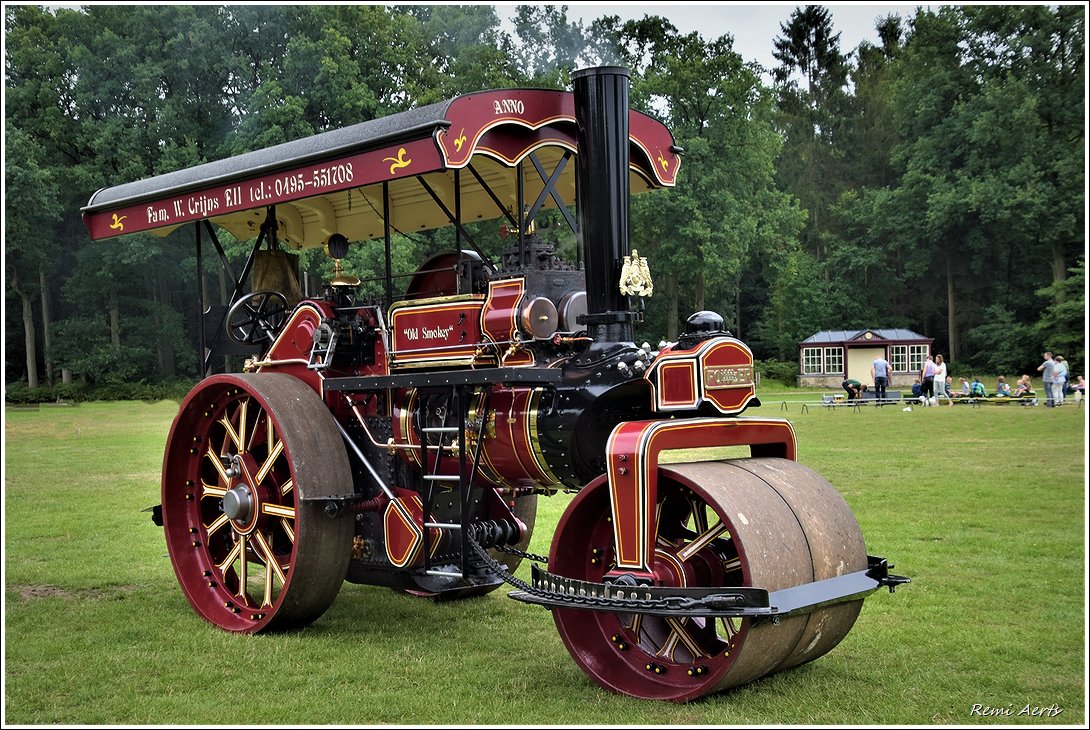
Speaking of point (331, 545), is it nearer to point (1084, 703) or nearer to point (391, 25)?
point (1084, 703)

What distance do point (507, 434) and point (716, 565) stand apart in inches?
50.3

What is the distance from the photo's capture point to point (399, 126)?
5496 millimetres

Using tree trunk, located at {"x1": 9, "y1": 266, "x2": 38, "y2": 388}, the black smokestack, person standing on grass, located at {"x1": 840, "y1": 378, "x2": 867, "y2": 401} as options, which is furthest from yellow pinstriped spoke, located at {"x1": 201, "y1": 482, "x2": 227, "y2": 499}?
tree trunk, located at {"x1": 9, "y1": 266, "x2": 38, "y2": 388}

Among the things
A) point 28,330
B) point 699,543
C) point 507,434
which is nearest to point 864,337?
point 28,330

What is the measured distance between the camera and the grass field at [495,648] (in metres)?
4.62

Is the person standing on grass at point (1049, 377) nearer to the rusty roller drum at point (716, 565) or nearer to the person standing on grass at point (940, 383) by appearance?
the person standing on grass at point (940, 383)

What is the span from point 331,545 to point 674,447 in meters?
2.17

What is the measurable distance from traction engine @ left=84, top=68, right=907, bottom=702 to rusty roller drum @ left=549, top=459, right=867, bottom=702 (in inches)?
0.5

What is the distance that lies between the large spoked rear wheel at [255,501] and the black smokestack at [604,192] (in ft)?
5.92

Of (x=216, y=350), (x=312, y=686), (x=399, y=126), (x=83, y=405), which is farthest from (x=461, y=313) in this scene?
(x=83, y=405)

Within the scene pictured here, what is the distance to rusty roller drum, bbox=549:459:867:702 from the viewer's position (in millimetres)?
4387

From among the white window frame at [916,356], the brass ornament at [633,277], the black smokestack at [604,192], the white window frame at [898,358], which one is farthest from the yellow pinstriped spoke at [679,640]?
the white window frame at [916,356]

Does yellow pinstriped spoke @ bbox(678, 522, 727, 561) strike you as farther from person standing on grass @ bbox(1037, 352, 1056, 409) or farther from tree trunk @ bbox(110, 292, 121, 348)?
tree trunk @ bbox(110, 292, 121, 348)

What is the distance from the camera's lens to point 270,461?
247 inches
